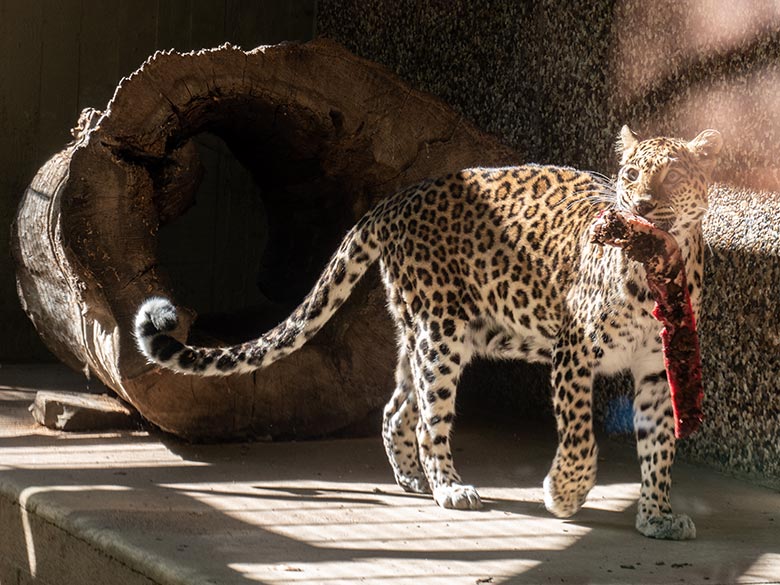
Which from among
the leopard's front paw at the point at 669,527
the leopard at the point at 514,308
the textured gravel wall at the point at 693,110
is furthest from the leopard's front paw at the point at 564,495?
the textured gravel wall at the point at 693,110

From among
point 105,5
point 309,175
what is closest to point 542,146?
point 309,175

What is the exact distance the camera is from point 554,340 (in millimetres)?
4504

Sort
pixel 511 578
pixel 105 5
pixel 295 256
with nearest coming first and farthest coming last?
pixel 511 578 → pixel 295 256 → pixel 105 5

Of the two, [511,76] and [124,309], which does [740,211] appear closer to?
[511,76]

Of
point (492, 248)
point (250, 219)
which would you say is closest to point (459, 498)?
point (492, 248)

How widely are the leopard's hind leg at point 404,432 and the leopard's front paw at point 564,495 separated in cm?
64

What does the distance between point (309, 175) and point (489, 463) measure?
1.74m

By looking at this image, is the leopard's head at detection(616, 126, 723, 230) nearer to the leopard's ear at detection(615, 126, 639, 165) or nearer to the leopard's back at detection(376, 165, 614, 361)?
the leopard's ear at detection(615, 126, 639, 165)

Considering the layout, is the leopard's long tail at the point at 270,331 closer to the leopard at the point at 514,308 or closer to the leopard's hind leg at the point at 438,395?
the leopard at the point at 514,308

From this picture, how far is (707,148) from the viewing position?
3.88 metres

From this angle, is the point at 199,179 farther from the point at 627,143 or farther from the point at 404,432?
the point at 627,143

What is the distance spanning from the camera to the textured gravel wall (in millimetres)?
4988

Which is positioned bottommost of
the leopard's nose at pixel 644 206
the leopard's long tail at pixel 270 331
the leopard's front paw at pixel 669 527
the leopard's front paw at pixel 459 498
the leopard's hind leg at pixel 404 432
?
the leopard's front paw at pixel 669 527

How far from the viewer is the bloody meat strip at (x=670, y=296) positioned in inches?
→ 150
